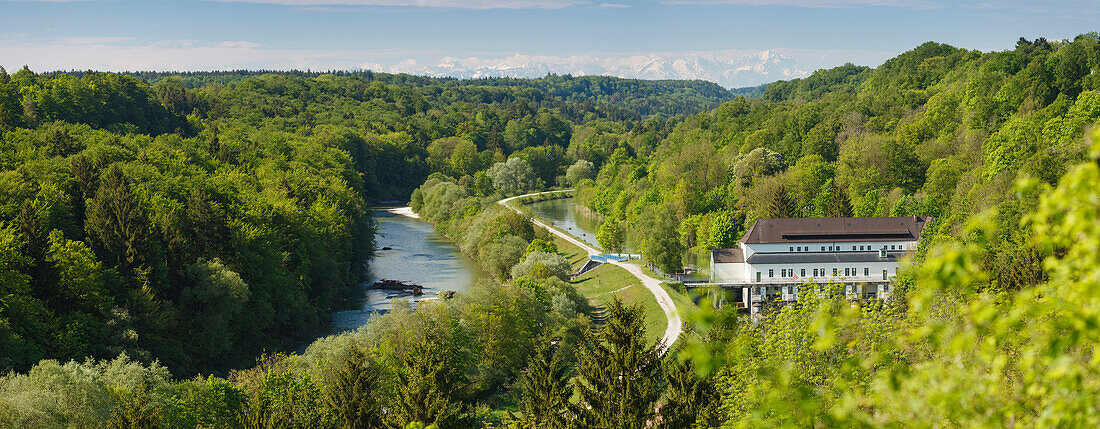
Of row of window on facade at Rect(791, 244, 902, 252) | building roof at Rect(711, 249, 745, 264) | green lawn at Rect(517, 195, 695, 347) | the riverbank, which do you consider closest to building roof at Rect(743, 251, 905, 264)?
row of window on facade at Rect(791, 244, 902, 252)

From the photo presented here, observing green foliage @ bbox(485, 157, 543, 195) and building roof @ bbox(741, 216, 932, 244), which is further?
green foliage @ bbox(485, 157, 543, 195)

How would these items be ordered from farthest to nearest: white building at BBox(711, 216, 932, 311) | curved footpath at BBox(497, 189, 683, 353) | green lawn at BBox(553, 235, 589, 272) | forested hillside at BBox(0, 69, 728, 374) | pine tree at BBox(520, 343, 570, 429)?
green lawn at BBox(553, 235, 589, 272) → white building at BBox(711, 216, 932, 311) → curved footpath at BBox(497, 189, 683, 353) → forested hillside at BBox(0, 69, 728, 374) → pine tree at BBox(520, 343, 570, 429)

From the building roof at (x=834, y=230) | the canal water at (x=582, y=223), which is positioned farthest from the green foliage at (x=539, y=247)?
the building roof at (x=834, y=230)

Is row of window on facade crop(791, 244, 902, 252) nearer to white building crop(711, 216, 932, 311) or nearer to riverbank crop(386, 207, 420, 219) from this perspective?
white building crop(711, 216, 932, 311)

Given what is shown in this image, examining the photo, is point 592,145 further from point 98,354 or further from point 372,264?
point 98,354

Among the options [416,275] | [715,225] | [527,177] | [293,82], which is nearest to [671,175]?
[715,225]

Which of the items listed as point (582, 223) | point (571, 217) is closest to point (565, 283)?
point (582, 223)

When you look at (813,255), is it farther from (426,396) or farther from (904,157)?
(426,396)

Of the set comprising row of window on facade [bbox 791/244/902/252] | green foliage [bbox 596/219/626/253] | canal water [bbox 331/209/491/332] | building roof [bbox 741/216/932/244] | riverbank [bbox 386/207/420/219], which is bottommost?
riverbank [bbox 386/207/420/219]
